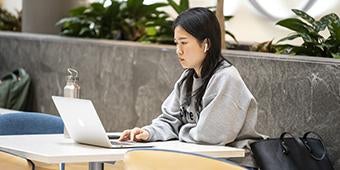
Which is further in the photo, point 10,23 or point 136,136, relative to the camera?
point 10,23

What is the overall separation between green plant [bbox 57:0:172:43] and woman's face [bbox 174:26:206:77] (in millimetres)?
2564

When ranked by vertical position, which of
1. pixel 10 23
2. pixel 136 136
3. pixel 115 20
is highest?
pixel 136 136

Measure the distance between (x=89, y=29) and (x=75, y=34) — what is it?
0.47 ft

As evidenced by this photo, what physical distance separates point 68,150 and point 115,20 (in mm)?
3247

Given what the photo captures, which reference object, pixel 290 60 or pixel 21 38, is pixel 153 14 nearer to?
pixel 21 38

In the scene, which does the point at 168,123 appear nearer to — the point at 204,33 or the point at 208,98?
the point at 208,98

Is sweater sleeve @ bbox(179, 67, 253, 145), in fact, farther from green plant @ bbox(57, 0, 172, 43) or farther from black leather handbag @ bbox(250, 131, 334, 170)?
green plant @ bbox(57, 0, 172, 43)

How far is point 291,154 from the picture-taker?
3945 mm

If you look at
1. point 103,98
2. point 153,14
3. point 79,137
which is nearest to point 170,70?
point 103,98

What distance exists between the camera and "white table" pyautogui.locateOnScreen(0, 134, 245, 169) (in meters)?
3.26

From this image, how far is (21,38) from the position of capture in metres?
6.87

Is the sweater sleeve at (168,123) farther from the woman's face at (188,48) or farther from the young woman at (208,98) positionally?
the woman's face at (188,48)

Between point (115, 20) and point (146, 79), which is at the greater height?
point (115, 20)

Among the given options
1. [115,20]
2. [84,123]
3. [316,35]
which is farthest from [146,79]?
[84,123]
